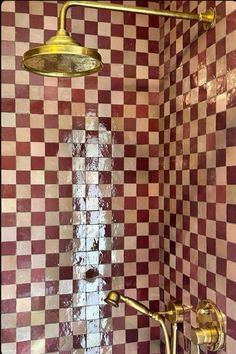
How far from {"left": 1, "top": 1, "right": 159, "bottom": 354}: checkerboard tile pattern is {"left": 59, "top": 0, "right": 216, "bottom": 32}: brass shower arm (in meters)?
0.33

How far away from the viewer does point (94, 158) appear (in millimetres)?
1201

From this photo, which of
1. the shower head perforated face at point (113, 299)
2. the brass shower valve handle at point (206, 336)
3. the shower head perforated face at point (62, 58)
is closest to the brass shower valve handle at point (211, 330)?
the brass shower valve handle at point (206, 336)

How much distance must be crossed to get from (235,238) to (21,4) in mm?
915

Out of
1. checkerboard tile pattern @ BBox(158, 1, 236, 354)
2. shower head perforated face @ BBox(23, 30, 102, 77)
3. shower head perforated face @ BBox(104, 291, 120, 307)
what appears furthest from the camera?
shower head perforated face @ BBox(104, 291, 120, 307)

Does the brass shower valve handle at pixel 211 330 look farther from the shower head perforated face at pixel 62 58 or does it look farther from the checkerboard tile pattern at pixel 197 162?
the shower head perforated face at pixel 62 58

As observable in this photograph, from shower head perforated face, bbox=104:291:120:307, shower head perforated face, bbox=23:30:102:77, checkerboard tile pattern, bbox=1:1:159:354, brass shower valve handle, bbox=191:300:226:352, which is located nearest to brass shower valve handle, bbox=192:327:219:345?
brass shower valve handle, bbox=191:300:226:352

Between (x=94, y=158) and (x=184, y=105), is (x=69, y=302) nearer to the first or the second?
(x=94, y=158)

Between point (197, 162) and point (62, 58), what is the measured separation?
446 millimetres

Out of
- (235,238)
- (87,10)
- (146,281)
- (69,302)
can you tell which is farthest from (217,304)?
(87,10)

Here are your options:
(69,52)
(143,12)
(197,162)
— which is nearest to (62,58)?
(69,52)

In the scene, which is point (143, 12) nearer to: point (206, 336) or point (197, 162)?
point (197, 162)

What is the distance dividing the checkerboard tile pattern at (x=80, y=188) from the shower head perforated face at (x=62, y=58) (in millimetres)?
255

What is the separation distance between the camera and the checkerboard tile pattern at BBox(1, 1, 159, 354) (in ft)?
3.73

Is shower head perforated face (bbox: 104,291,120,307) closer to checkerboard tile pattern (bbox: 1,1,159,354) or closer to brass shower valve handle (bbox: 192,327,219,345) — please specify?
checkerboard tile pattern (bbox: 1,1,159,354)
